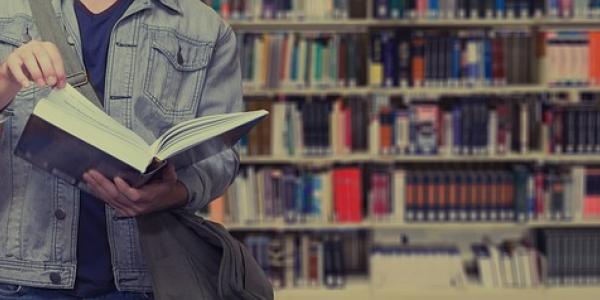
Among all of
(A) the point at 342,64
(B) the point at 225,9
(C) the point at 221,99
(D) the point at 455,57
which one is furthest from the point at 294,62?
(C) the point at 221,99

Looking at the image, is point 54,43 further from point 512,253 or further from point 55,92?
point 512,253

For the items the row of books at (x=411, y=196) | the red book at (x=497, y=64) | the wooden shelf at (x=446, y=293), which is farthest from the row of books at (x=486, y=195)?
the red book at (x=497, y=64)

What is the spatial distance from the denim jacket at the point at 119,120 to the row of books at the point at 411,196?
115 inches

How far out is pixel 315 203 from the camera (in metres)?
4.35

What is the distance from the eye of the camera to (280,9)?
4.23 meters

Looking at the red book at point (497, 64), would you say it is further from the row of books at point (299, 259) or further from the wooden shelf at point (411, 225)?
the row of books at point (299, 259)

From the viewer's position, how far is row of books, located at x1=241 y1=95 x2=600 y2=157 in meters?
4.30

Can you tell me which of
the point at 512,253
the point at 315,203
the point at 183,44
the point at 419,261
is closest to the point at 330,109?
the point at 315,203

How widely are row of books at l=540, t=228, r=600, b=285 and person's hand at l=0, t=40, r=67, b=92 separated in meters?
3.58

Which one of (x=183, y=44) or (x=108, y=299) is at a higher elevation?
(x=183, y=44)

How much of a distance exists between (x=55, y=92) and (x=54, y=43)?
126 mm

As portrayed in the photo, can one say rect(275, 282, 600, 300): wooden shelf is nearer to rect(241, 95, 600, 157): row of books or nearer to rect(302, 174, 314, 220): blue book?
rect(302, 174, 314, 220): blue book

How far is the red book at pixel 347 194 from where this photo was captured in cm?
435

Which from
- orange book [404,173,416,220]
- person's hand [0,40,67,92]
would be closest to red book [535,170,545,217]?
orange book [404,173,416,220]
